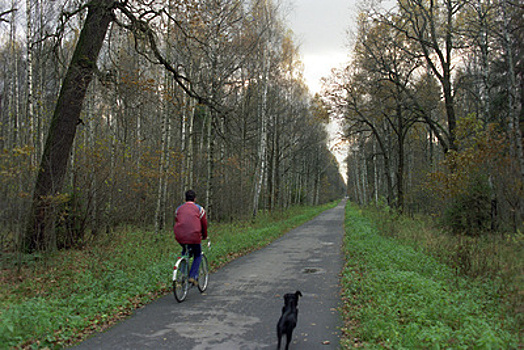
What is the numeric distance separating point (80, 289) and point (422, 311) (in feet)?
19.3

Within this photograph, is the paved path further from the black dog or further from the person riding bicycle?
the person riding bicycle

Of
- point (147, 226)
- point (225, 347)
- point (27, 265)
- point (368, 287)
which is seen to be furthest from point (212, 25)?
point (225, 347)

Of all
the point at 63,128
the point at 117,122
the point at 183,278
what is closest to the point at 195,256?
the point at 183,278

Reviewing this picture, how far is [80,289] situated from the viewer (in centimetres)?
651

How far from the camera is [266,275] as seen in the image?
8.77 meters

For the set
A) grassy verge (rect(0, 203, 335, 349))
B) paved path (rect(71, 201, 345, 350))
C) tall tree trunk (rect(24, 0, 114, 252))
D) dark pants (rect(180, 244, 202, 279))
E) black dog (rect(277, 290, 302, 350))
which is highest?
tall tree trunk (rect(24, 0, 114, 252))

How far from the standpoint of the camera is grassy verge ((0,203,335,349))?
4590 mm

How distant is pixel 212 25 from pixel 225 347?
14.5 m

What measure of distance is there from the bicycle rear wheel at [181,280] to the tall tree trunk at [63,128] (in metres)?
4.08

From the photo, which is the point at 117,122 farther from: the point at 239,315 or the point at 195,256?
the point at 239,315

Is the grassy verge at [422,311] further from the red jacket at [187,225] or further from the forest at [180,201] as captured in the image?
the red jacket at [187,225]

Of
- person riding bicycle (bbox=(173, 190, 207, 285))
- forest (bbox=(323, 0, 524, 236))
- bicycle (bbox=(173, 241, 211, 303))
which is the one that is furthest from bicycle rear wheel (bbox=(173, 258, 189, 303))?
forest (bbox=(323, 0, 524, 236))

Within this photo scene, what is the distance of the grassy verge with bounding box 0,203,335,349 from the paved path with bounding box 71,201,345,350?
0.40 metres

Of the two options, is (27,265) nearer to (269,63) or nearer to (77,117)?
(77,117)
